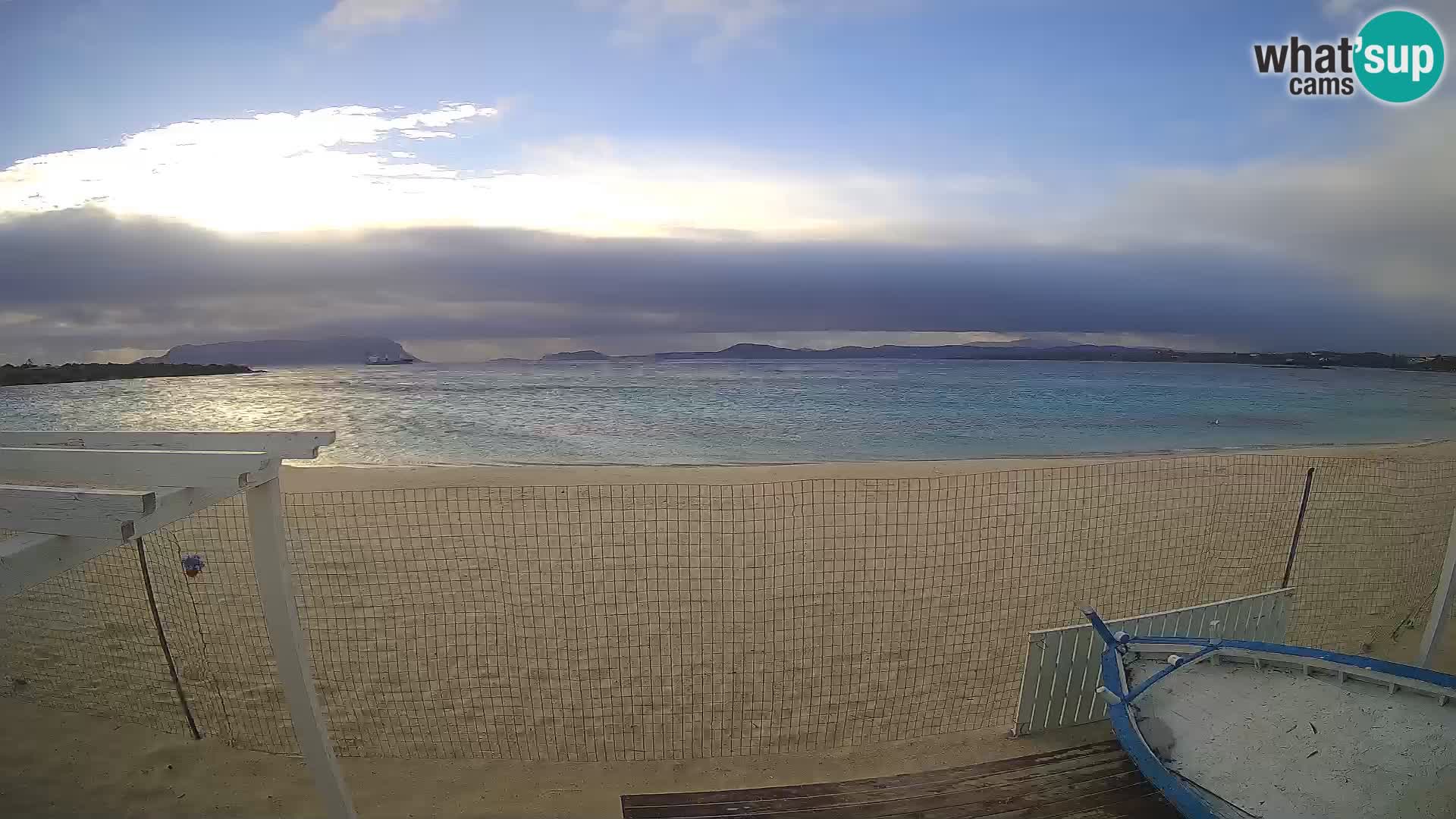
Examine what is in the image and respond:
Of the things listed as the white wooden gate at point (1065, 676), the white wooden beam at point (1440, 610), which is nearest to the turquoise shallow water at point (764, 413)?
the white wooden gate at point (1065, 676)

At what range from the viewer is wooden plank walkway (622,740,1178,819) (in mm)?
4102

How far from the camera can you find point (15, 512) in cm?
211

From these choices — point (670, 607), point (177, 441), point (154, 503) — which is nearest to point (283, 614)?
point (177, 441)

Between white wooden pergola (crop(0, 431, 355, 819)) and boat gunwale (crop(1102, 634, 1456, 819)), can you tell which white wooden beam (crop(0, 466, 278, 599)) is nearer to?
white wooden pergola (crop(0, 431, 355, 819))

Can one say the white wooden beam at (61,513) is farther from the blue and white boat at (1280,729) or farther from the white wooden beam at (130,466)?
the blue and white boat at (1280,729)

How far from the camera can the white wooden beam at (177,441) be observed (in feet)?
10.2

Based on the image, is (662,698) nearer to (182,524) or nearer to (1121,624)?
(1121,624)

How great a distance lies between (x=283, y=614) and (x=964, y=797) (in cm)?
354

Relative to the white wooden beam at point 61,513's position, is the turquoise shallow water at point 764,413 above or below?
below

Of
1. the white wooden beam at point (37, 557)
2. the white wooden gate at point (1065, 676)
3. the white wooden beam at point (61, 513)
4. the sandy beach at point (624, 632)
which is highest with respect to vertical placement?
the white wooden beam at point (61, 513)

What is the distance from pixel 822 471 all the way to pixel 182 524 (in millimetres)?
11694

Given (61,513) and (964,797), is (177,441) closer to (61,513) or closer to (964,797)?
(61,513)

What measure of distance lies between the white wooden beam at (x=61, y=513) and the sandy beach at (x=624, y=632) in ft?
10.6

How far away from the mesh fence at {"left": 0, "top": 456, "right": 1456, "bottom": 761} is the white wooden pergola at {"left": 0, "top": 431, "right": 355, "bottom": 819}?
2.34m
